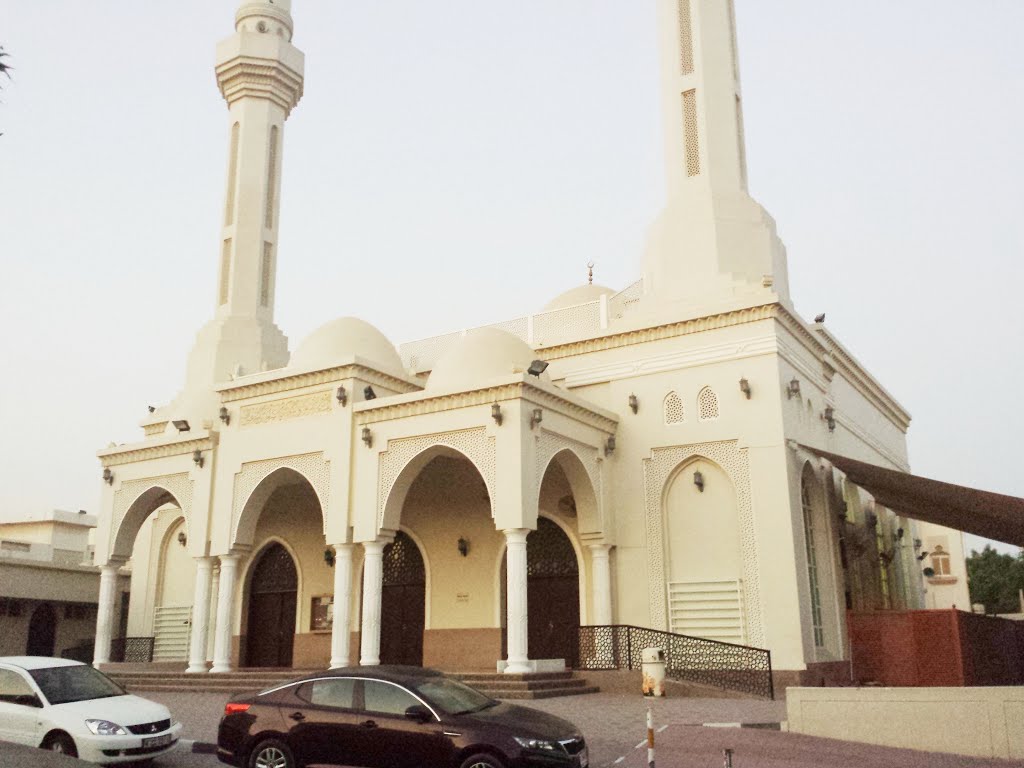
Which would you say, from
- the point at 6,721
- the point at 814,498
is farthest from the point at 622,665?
the point at 6,721

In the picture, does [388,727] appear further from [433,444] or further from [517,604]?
[433,444]

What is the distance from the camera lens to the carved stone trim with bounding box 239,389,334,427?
15.9 metres

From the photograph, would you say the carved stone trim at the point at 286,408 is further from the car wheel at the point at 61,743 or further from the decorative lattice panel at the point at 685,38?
the decorative lattice panel at the point at 685,38

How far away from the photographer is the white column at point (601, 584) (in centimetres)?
1493

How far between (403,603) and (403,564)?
0.72 meters

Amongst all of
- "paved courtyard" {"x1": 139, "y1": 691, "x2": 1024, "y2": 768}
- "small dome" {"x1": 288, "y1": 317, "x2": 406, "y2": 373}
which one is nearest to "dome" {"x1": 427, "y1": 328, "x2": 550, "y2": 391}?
"small dome" {"x1": 288, "y1": 317, "x2": 406, "y2": 373}

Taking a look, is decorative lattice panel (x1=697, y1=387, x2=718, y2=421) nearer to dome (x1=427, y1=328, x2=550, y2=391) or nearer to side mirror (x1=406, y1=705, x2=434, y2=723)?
dome (x1=427, y1=328, x2=550, y2=391)

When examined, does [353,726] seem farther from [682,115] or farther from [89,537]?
[89,537]

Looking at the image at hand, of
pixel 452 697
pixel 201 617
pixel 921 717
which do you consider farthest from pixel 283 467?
pixel 921 717

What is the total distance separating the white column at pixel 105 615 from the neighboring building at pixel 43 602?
216 inches

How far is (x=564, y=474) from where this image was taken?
1612cm

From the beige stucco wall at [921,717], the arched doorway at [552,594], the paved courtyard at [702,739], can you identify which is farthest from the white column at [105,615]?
the beige stucco wall at [921,717]

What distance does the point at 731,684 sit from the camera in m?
13.2

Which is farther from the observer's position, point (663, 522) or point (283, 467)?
point (283, 467)
